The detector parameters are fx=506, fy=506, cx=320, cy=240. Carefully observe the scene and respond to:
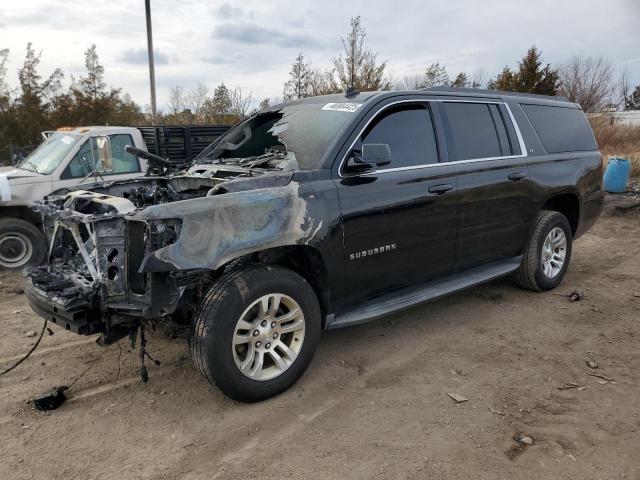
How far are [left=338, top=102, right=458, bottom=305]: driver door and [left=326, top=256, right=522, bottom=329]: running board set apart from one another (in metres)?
0.07

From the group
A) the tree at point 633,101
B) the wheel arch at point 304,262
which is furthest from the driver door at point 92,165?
the tree at point 633,101

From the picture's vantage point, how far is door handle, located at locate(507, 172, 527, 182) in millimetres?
4777

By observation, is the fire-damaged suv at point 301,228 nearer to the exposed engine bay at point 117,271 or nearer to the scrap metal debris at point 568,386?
the exposed engine bay at point 117,271

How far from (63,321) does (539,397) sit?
10.3 feet

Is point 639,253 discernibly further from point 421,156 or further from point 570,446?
point 570,446

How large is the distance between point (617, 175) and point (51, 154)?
11587 mm

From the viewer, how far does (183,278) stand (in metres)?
3.06

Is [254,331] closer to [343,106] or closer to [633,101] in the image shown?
[343,106]

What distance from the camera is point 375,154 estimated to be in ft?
11.6

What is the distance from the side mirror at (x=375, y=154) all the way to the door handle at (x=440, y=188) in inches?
26.7

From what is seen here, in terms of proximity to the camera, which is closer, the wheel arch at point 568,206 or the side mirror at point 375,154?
the side mirror at point 375,154

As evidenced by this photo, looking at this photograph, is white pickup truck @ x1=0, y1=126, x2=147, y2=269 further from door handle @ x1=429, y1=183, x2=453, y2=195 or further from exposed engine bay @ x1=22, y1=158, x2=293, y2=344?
door handle @ x1=429, y1=183, x2=453, y2=195

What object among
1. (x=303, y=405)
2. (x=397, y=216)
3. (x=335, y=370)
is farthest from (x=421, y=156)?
(x=303, y=405)

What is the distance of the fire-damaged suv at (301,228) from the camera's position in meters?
3.03
